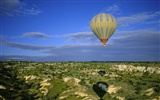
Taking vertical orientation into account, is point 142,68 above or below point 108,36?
below

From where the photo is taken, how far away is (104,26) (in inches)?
2569

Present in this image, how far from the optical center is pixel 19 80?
85438 millimetres

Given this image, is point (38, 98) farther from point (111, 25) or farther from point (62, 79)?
point (111, 25)

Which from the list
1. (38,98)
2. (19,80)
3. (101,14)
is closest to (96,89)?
(38,98)

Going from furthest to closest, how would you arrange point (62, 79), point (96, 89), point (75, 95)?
1. point (62, 79)
2. point (96, 89)
3. point (75, 95)

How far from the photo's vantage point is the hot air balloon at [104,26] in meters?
65.4

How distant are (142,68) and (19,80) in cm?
7075

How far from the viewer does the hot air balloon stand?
6544 centimetres

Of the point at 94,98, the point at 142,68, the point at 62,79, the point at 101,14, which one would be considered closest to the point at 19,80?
the point at 62,79

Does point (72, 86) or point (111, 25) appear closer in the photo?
point (111, 25)

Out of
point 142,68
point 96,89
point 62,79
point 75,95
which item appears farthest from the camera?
point 142,68

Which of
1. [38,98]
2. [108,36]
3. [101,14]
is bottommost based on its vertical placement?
[38,98]

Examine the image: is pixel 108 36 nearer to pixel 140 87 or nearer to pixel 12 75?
pixel 140 87

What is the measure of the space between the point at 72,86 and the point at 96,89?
9269 millimetres
